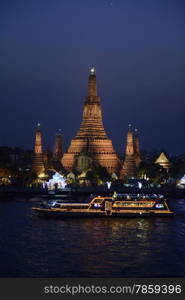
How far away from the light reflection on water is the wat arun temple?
36089mm

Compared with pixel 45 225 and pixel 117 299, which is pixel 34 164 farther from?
pixel 117 299

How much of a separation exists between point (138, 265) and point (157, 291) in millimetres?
8230

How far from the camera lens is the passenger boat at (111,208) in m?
45.9

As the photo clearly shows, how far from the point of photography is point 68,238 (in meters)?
34.8

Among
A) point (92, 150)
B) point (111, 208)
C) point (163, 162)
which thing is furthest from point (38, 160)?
point (111, 208)

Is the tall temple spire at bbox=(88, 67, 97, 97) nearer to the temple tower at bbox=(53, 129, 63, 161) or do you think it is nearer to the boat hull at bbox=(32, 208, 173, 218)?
the temple tower at bbox=(53, 129, 63, 161)

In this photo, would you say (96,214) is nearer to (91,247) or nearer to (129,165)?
(91,247)

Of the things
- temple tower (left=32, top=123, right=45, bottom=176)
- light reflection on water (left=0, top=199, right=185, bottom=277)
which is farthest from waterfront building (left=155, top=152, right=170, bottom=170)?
light reflection on water (left=0, top=199, right=185, bottom=277)

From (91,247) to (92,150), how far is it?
50430 mm

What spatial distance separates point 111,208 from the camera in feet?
152

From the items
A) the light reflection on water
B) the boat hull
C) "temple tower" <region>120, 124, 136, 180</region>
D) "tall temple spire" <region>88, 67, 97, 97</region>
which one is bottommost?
the light reflection on water

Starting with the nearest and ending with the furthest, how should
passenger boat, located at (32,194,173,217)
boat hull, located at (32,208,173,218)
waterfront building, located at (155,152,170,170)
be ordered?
boat hull, located at (32,208,173,218) → passenger boat, located at (32,194,173,217) → waterfront building, located at (155,152,170,170)

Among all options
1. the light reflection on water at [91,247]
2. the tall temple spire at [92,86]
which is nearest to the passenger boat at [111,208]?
the light reflection on water at [91,247]

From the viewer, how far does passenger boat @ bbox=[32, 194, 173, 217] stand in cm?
4588
